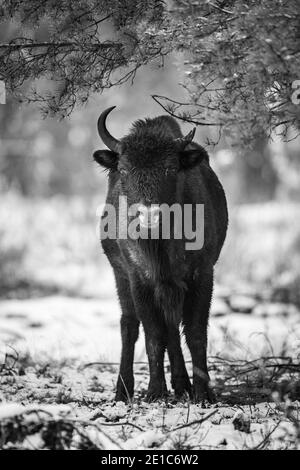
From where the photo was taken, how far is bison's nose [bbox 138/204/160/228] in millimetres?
5723

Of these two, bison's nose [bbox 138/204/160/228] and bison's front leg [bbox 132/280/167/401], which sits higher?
bison's nose [bbox 138/204/160/228]

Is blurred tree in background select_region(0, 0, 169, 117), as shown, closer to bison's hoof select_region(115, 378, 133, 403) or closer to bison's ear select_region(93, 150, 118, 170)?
bison's ear select_region(93, 150, 118, 170)

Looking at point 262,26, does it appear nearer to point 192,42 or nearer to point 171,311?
point 192,42

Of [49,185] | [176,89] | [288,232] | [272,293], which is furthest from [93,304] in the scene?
[49,185]

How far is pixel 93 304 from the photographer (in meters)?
11.8

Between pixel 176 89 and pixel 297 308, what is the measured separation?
17.8 m

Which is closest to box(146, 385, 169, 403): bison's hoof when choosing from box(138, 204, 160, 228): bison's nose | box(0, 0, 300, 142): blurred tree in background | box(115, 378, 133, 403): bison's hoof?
box(115, 378, 133, 403): bison's hoof

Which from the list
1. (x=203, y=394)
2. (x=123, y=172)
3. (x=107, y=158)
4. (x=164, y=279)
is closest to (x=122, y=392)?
(x=203, y=394)

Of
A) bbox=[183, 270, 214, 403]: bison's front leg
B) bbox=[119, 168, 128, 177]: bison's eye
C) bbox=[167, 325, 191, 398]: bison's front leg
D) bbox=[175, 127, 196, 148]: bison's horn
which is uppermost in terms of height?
bbox=[175, 127, 196, 148]: bison's horn

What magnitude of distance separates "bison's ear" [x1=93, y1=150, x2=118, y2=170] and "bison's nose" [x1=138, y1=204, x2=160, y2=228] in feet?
2.83

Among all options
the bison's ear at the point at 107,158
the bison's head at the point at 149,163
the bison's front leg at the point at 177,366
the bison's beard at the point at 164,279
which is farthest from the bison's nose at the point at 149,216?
the bison's front leg at the point at 177,366

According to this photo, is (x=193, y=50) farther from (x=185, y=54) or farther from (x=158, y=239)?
(x=158, y=239)

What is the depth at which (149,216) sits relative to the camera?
5742mm

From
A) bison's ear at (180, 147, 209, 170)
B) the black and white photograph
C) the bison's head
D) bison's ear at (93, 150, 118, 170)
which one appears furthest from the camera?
bison's ear at (93, 150, 118, 170)
